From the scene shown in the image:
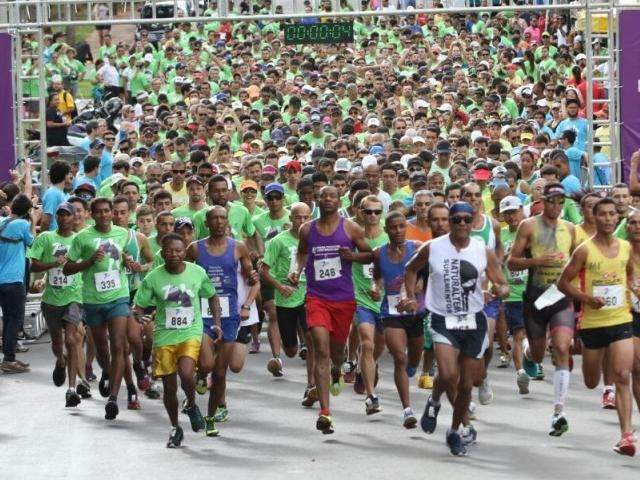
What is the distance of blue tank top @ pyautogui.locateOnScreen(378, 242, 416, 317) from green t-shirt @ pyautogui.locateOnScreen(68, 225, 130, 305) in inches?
92.4

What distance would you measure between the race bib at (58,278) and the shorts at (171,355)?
2893mm

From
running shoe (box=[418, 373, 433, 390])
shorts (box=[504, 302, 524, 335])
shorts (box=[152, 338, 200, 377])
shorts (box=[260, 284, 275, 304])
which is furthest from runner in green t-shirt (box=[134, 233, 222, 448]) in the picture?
shorts (box=[260, 284, 275, 304])

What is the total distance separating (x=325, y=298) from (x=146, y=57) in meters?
24.5

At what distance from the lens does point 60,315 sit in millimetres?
17094

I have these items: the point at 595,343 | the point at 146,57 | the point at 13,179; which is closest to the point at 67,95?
the point at 146,57

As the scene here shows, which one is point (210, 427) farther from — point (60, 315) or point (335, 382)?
point (60, 315)

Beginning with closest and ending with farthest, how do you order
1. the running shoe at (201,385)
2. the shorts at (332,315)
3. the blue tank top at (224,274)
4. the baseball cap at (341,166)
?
the shorts at (332,315) → the blue tank top at (224,274) → the running shoe at (201,385) → the baseball cap at (341,166)

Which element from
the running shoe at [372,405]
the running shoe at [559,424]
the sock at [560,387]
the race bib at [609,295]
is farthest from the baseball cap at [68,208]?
the race bib at [609,295]

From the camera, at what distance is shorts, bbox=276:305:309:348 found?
17484 mm

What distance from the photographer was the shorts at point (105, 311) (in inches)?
632

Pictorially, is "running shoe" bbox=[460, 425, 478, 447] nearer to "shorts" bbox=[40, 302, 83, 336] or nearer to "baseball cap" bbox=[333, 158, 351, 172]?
"shorts" bbox=[40, 302, 83, 336]

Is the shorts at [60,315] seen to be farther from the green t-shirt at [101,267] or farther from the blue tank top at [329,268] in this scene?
the blue tank top at [329,268]

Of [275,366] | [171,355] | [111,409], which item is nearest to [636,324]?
[171,355]

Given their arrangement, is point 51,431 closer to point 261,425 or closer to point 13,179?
point 261,425
